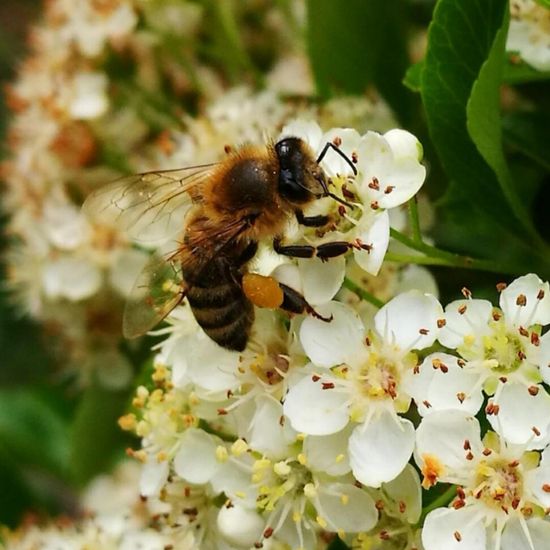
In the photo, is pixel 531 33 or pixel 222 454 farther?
pixel 531 33

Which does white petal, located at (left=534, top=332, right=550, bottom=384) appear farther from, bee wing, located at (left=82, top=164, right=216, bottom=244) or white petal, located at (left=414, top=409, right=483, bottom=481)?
bee wing, located at (left=82, top=164, right=216, bottom=244)

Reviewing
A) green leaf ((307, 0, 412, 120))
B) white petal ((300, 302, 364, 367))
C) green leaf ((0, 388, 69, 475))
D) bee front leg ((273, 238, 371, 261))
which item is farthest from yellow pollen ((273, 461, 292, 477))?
green leaf ((0, 388, 69, 475))

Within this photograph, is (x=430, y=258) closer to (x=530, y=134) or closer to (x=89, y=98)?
(x=530, y=134)

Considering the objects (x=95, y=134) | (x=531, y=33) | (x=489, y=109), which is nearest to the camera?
(x=489, y=109)

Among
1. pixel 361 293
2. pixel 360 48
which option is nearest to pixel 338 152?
pixel 361 293

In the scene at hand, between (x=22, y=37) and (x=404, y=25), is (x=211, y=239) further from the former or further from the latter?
(x=22, y=37)

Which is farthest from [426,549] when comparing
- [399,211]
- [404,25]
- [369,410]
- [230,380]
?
[404,25]
